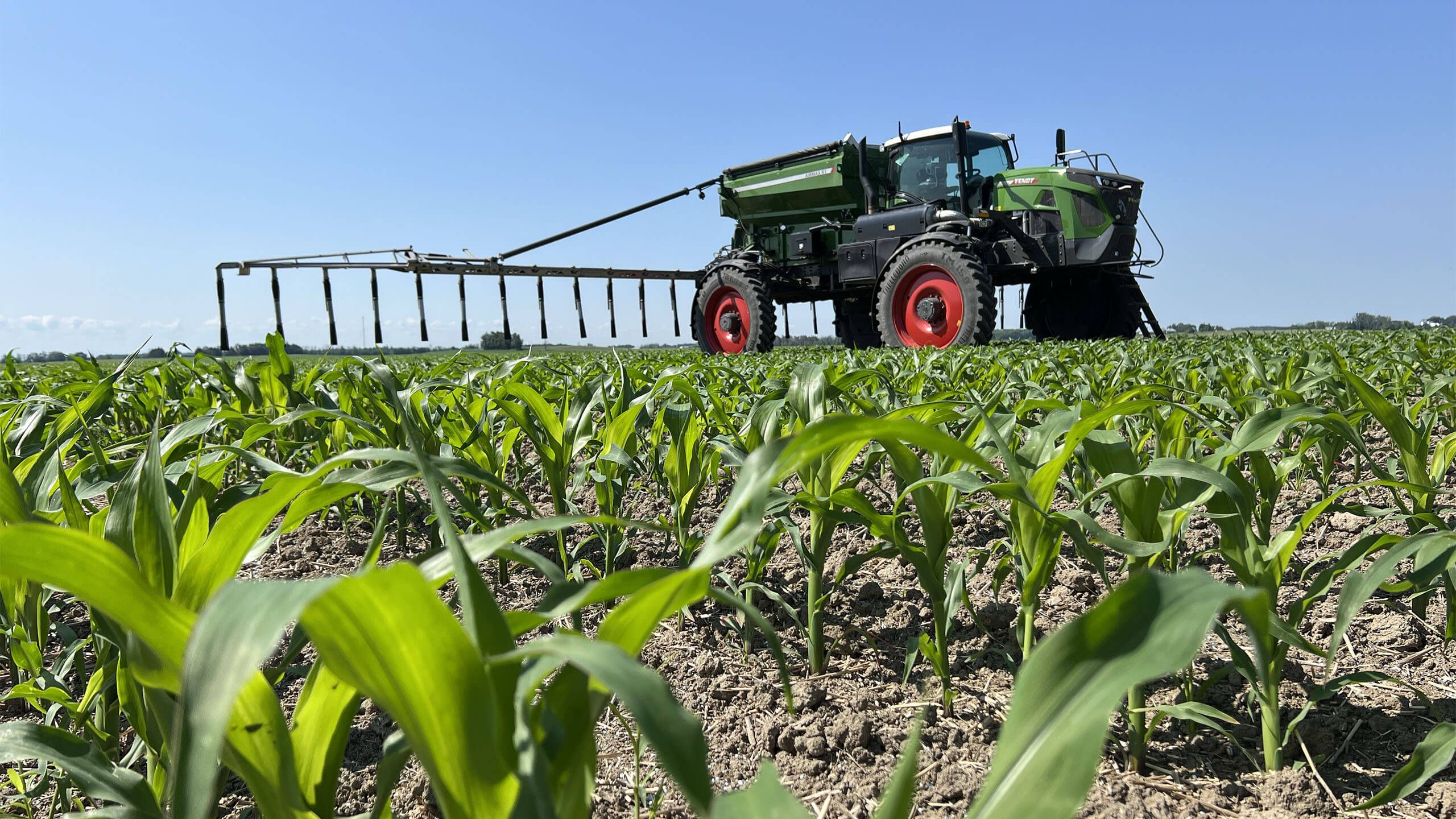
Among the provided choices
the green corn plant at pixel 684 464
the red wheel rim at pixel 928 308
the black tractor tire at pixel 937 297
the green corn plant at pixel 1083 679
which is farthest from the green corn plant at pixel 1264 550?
the red wheel rim at pixel 928 308

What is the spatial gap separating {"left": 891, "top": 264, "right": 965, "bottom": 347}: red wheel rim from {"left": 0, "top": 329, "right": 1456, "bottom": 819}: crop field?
15.8 ft

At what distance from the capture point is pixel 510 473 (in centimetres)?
224

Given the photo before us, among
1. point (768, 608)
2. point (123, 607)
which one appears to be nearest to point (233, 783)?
point (123, 607)

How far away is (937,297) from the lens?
7477 mm

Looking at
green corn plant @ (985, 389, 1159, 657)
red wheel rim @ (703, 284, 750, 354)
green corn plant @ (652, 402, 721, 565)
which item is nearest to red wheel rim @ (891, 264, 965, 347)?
red wheel rim @ (703, 284, 750, 354)

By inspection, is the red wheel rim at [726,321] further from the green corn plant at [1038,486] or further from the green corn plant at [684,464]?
the green corn plant at [1038,486]

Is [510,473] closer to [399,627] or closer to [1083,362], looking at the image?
[399,627]

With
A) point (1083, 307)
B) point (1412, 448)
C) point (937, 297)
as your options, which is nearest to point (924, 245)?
point (937, 297)

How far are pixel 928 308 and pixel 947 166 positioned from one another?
6.00 ft

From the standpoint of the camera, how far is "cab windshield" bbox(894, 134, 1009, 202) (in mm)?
8328

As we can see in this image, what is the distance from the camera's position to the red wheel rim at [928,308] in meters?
7.44

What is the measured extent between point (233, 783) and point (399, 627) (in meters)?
0.98

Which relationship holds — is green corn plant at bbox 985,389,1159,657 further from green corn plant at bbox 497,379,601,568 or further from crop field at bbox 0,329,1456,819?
green corn plant at bbox 497,379,601,568

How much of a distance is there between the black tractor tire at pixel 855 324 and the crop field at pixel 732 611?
756 cm
